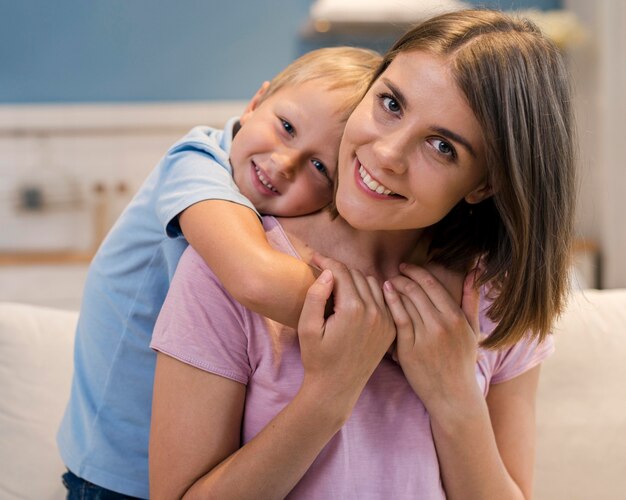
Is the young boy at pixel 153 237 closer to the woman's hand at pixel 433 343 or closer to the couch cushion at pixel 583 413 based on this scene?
the woman's hand at pixel 433 343

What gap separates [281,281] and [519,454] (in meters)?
0.51

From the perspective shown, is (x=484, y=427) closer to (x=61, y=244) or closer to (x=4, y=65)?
(x=61, y=244)

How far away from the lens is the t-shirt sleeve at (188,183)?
1.15 m

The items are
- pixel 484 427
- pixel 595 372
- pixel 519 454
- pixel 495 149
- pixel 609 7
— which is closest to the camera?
pixel 495 149

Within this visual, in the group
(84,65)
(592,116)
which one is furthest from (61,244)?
(592,116)

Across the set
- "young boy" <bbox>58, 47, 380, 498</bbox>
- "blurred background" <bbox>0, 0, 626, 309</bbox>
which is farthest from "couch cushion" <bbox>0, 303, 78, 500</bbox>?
"blurred background" <bbox>0, 0, 626, 309</bbox>

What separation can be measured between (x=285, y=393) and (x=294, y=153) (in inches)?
16.8

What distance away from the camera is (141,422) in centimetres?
131

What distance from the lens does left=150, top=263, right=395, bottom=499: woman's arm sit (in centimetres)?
100

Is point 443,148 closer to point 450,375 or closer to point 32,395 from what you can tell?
point 450,375

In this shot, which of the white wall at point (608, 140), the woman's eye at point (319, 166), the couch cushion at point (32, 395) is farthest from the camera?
the white wall at point (608, 140)

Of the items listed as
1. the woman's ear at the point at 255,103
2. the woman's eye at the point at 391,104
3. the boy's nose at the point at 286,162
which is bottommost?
the boy's nose at the point at 286,162

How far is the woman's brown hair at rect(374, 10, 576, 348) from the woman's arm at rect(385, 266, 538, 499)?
0.23 feet

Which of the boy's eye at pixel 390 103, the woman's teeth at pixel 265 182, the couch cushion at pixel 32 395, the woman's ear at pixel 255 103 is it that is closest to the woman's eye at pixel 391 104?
the boy's eye at pixel 390 103
